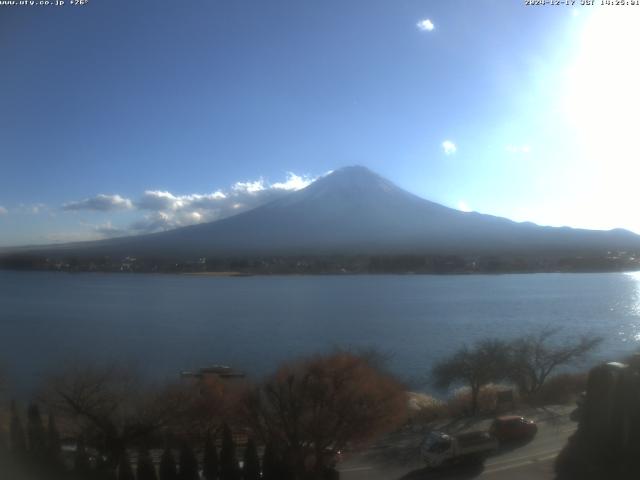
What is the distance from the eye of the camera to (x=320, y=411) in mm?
3715

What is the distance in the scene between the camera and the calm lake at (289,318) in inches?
320

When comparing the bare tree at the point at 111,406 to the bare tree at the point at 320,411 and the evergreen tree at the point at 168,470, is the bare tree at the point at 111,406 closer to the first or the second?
the evergreen tree at the point at 168,470

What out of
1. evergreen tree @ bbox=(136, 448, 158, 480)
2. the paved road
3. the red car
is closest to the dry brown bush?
the paved road

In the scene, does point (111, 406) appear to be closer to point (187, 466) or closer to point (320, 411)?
point (187, 466)

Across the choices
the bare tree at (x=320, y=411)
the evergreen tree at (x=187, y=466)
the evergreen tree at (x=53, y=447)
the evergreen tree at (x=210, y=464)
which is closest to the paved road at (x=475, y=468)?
the bare tree at (x=320, y=411)

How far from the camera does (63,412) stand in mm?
4250

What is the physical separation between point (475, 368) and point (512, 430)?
215cm

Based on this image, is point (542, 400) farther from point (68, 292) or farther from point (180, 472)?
point (68, 292)

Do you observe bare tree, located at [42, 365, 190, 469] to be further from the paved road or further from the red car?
the red car

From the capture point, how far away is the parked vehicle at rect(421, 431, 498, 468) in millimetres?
3365

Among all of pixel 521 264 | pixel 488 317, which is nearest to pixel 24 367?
pixel 488 317

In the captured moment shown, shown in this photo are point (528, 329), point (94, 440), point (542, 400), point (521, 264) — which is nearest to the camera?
point (94, 440)

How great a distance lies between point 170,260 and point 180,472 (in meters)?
19.4

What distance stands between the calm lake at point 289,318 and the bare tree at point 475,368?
74 cm
